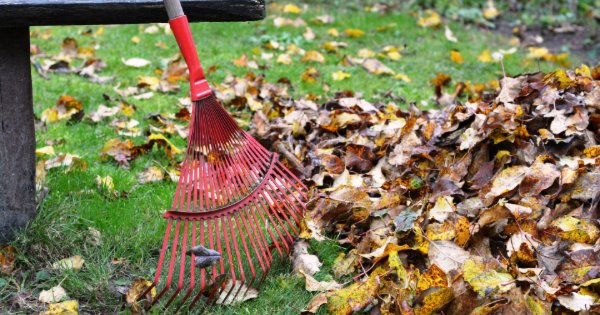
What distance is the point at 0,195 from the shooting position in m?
2.21

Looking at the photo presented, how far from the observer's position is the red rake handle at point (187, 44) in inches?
82.7

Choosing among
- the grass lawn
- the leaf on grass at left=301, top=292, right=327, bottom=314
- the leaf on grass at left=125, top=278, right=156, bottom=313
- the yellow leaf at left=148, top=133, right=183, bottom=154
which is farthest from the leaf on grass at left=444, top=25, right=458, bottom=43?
the leaf on grass at left=125, top=278, right=156, bottom=313

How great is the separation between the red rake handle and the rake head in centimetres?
4

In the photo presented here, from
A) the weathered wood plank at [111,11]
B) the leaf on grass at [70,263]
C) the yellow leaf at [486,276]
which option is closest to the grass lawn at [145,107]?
the leaf on grass at [70,263]

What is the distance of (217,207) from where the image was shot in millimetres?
2256

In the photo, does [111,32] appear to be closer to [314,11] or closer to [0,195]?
[314,11]

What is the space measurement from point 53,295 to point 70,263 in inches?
6.6

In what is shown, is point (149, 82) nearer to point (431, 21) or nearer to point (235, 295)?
point (235, 295)

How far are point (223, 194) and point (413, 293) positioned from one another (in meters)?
0.74

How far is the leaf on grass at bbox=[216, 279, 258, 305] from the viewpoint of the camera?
→ 208 cm

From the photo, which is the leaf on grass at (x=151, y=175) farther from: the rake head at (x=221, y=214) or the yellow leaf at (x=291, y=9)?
the yellow leaf at (x=291, y=9)

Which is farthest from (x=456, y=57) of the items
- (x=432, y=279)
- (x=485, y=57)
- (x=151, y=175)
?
(x=432, y=279)

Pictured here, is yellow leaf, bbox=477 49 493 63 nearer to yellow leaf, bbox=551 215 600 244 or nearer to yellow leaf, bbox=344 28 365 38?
yellow leaf, bbox=344 28 365 38

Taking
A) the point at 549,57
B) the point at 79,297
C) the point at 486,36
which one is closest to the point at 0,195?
the point at 79,297
